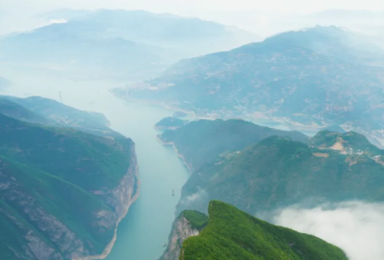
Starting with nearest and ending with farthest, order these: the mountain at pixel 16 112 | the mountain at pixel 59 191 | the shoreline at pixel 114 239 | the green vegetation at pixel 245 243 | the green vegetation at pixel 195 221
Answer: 1. the green vegetation at pixel 245 243
2. the green vegetation at pixel 195 221
3. the mountain at pixel 59 191
4. the shoreline at pixel 114 239
5. the mountain at pixel 16 112

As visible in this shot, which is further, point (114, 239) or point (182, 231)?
point (114, 239)

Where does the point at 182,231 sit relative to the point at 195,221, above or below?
below

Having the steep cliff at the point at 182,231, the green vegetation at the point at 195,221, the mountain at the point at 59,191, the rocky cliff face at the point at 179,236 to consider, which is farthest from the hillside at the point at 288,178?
the rocky cliff face at the point at 179,236

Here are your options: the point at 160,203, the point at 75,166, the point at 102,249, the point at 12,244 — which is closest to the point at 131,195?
the point at 160,203

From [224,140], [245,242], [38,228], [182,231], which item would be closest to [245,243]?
[245,242]

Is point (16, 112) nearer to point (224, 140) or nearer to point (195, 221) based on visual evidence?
point (224, 140)

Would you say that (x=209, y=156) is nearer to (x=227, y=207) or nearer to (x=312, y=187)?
(x=312, y=187)

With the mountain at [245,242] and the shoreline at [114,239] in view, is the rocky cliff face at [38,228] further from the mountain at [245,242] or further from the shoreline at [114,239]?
the mountain at [245,242]
